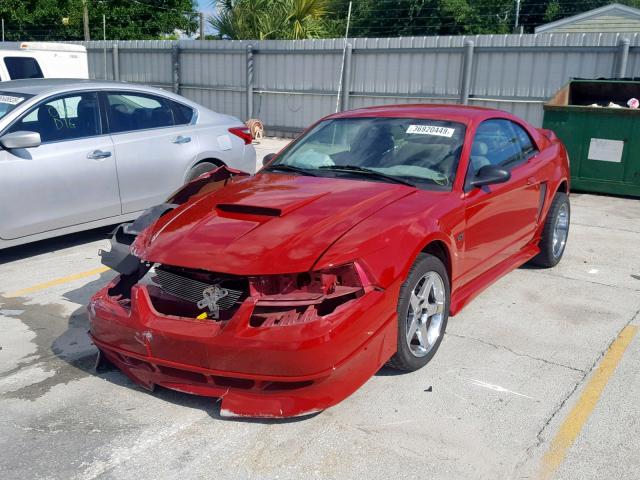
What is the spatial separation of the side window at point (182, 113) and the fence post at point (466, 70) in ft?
26.4

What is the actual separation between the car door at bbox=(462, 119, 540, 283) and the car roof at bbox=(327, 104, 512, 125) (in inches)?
3.3

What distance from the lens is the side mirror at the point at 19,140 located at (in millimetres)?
5629

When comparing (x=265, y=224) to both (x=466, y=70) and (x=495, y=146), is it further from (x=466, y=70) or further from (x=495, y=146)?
(x=466, y=70)

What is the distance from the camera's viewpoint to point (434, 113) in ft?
16.3

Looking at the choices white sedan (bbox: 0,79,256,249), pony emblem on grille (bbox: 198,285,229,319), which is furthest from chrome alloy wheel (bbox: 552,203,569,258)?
pony emblem on grille (bbox: 198,285,229,319)

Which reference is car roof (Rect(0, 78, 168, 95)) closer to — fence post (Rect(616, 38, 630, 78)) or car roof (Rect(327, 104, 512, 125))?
car roof (Rect(327, 104, 512, 125))

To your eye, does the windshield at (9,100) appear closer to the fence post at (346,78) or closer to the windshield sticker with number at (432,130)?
the windshield sticker with number at (432,130)

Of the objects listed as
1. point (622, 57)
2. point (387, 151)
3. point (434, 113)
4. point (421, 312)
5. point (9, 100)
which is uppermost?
point (622, 57)

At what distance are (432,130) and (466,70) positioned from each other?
9.83m

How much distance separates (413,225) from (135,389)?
178 cm

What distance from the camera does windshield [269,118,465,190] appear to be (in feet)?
14.6

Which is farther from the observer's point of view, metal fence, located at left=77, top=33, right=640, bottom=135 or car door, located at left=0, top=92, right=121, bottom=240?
metal fence, located at left=77, top=33, right=640, bottom=135

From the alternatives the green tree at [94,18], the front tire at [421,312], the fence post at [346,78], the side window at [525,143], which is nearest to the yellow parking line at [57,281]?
the front tire at [421,312]

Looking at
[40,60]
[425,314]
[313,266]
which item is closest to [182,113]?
[425,314]
